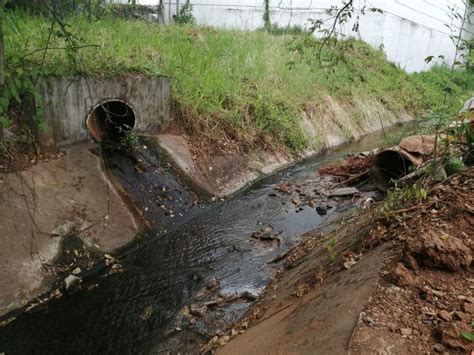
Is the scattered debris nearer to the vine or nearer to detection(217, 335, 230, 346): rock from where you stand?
detection(217, 335, 230, 346): rock

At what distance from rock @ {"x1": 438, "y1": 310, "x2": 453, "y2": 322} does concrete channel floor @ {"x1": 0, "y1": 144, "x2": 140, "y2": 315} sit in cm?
364

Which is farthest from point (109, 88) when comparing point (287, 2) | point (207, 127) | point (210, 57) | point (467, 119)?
point (287, 2)

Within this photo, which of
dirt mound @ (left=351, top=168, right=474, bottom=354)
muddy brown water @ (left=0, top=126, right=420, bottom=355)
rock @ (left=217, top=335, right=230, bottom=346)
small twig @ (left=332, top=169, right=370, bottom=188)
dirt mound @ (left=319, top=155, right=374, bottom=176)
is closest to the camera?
dirt mound @ (left=351, top=168, right=474, bottom=354)

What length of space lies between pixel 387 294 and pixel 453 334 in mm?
513

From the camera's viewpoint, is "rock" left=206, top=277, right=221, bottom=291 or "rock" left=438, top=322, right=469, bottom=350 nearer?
"rock" left=438, top=322, right=469, bottom=350

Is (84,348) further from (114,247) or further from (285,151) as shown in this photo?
(285,151)

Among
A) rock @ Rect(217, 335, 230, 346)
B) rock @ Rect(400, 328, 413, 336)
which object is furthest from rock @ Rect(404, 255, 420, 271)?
rock @ Rect(217, 335, 230, 346)

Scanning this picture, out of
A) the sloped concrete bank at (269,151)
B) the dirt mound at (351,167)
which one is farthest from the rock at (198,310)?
the dirt mound at (351,167)

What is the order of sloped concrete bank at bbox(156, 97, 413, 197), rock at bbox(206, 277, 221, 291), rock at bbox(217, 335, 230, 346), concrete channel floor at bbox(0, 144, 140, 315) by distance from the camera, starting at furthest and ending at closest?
sloped concrete bank at bbox(156, 97, 413, 197), rock at bbox(206, 277, 221, 291), concrete channel floor at bbox(0, 144, 140, 315), rock at bbox(217, 335, 230, 346)

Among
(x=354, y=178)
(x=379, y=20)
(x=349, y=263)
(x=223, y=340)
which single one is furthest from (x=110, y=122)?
(x=379, y=20)

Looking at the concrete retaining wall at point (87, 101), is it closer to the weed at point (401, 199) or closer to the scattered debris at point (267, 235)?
the scattered debris at point (267, 235)

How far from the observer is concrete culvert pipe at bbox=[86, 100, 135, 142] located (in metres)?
6.10

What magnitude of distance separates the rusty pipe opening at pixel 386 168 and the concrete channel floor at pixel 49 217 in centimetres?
425

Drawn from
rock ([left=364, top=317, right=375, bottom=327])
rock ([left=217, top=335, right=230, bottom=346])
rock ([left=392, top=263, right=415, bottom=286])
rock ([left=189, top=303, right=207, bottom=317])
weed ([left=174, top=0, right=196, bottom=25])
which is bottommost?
rock ([left=189, top=303, right=207, bottom=317])
